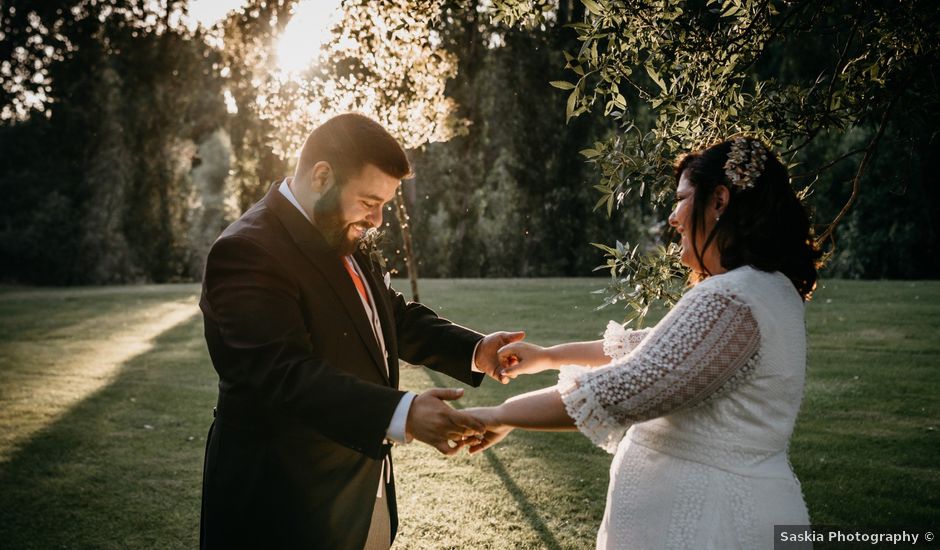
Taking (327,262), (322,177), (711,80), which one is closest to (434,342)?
(327,262)

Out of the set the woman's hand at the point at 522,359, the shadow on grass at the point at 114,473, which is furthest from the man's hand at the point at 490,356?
the shadow on grass at the point at 114,473

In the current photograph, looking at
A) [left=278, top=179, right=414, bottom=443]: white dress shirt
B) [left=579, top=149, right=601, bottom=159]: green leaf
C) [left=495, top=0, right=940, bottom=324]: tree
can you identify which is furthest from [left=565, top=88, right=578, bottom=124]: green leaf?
[left=278, top=179, right=414, bottom=443]: white dress shirt

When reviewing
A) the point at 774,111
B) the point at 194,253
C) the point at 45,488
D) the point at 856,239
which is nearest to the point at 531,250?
the point at 856,239

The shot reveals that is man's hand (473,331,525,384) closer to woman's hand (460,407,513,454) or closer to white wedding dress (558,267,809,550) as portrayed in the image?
woman's hand (460,407,513,454)

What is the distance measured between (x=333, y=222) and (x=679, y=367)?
4.91 ft

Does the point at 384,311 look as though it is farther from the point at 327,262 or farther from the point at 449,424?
the point at 449,424

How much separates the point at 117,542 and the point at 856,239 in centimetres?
2250

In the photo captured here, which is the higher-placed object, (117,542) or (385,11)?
(385,11)

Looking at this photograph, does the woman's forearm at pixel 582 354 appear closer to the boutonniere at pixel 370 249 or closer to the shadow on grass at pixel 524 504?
the boutonniere at pixel 370 249

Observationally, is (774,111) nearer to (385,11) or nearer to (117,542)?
(385,11)

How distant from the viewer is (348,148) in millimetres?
2961

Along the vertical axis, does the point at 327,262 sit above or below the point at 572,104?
below

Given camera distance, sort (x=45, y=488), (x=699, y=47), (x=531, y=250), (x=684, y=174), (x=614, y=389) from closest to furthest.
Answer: (x=614, y=389)
(x=684, y=174)
(x=699, y=47)
(x=45, y=488)
(x=531, y=250)

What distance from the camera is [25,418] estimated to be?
8734mm
